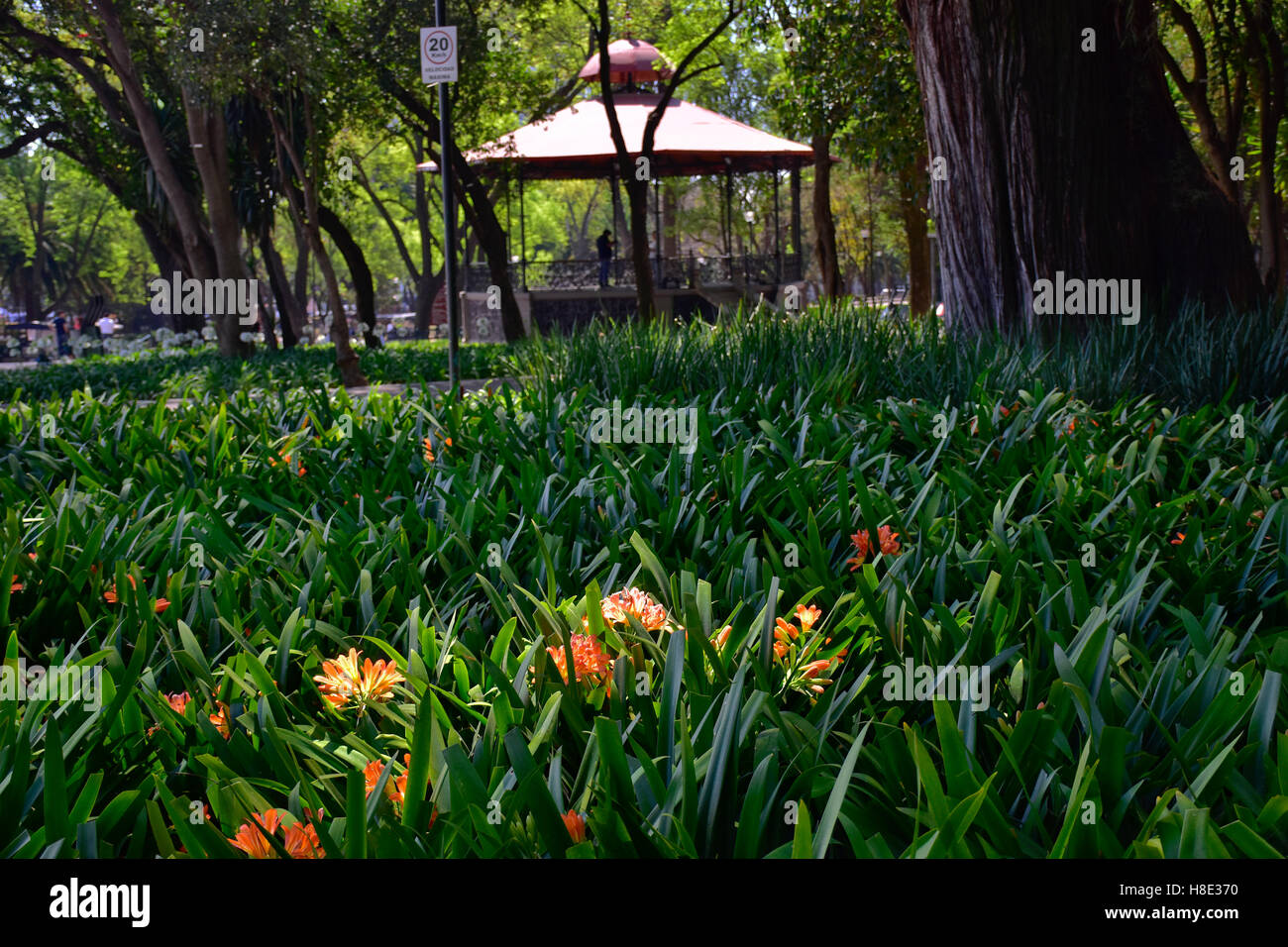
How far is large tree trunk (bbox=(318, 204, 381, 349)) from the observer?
70.1 feet

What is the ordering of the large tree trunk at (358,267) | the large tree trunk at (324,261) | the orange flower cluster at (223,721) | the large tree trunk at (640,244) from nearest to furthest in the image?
the orange flower cluster at (223,721), the large tree trunk at (324,261), the large tree trunk at (640,244), the large tree trunk at (358,267)

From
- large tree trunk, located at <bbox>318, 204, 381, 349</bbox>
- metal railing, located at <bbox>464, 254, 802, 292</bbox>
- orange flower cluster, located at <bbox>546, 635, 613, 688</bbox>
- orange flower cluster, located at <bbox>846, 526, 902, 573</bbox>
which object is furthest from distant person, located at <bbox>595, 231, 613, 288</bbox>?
orange flower cluster, located at <bbox>546, 635, 613, 688</bbox>

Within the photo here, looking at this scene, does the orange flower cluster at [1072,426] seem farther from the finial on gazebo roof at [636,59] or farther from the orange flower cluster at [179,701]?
the finial on gazebo roof at [636,59]

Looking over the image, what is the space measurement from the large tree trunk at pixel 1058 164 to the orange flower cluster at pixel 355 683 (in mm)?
5141

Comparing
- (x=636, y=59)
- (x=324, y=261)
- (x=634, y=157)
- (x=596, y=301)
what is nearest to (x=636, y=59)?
(x=636, y=59)

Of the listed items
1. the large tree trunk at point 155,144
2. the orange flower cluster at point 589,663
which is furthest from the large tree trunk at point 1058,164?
the large tree trunk at point 155,144

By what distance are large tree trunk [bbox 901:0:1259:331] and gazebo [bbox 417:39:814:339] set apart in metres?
14.2

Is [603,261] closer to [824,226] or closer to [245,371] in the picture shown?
[824,226]

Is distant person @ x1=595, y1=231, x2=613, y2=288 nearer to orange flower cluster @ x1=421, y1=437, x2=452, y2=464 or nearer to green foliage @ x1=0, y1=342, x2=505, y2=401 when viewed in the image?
green foliage @ x1=0, y1=342, x2=505, y2=401

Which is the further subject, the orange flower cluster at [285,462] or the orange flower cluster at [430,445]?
the orange flower cluster at [430,445]

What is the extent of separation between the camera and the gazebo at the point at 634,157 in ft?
74.4

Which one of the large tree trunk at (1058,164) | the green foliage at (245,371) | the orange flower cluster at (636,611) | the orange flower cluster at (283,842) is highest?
the large tree trunk at (1058,164)

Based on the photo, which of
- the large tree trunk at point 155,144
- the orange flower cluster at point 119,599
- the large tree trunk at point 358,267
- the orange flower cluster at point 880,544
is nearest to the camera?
the orange flower cluster at point 119,599

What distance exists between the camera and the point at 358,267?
926 inches
